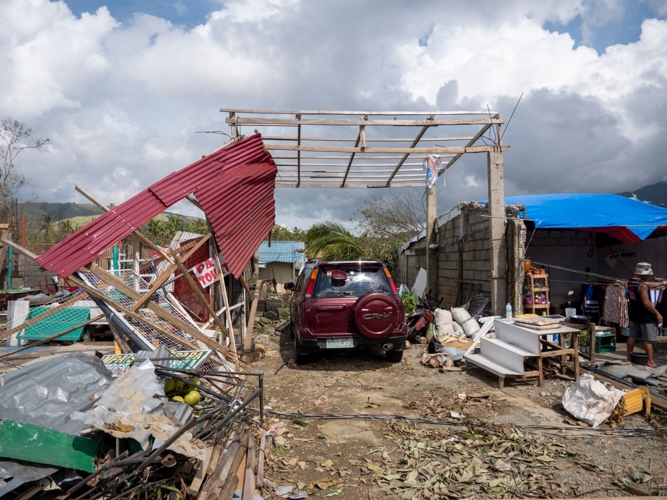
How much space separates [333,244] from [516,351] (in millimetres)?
11383

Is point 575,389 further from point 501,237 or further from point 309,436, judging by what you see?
point 501,237

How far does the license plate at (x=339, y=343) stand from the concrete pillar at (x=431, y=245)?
762 centimetres

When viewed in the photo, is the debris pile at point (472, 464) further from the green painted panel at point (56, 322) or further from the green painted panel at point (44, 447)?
the green painted panel at point (56, 322)

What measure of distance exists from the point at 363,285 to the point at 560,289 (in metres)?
7.39

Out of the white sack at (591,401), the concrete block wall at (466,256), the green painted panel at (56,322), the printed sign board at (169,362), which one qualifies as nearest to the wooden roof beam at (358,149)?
the concrete block wall at (466,256)

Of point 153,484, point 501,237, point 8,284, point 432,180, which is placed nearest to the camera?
point 153,484

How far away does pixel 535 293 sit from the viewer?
8789mm

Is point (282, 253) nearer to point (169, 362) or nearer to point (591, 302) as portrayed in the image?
point (591, 302)

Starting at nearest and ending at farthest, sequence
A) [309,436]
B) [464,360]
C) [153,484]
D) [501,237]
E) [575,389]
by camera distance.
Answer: [153,484], [309,436], [575,389], [464,360], [501,237]

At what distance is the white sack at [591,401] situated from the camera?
4.27 metres

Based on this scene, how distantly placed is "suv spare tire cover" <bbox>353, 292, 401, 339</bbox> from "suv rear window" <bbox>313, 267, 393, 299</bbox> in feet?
1.32

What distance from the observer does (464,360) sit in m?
6.76

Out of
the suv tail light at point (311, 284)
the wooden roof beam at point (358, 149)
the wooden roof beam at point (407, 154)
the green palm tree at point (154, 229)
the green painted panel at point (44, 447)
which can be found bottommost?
the green painted panel at point (44, 447)

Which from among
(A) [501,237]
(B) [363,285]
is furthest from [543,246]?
(B) [363,285]
